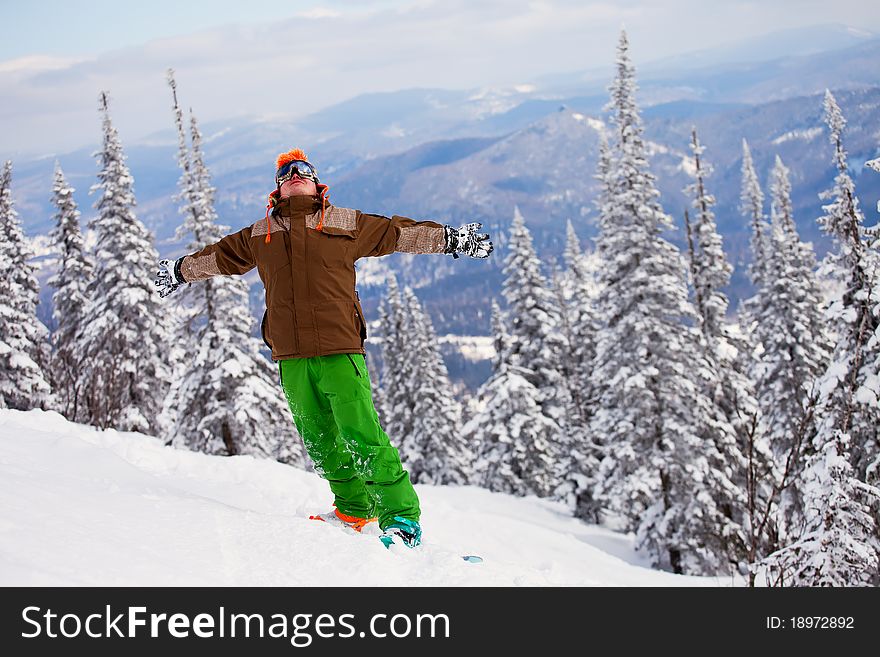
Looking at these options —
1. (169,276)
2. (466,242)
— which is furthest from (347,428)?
(169,276)

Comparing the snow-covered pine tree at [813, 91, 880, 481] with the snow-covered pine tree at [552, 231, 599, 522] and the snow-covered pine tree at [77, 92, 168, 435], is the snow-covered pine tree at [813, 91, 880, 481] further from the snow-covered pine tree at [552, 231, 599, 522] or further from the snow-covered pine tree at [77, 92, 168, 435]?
the snow-covered pine tree at [77, 92, 168, 435]

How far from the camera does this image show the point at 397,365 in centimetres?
3222

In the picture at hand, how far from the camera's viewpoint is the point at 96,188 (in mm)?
21891

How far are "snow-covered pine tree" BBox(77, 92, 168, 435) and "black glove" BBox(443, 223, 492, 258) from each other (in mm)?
18837

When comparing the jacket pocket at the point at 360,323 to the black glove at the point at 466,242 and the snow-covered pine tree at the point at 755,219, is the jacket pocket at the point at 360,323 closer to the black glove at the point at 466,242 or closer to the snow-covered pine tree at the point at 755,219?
the black glove at the point at 466,242

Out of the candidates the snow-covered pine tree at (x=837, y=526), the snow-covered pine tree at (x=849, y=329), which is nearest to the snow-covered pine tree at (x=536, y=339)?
the snow-covered pine tree at (x=849, y=329)

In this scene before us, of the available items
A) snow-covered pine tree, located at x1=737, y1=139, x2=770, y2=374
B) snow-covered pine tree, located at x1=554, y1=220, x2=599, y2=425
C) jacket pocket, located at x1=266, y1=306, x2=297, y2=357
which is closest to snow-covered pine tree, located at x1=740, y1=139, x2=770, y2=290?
snow-covered pine tree, located at x1=737, y1=139, x2=770, y2=374

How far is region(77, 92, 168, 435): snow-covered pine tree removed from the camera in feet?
70.4

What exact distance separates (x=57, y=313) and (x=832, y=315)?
86.7 ft

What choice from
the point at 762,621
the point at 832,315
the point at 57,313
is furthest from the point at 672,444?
the point at 57,313

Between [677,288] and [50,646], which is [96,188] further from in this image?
[50,646]

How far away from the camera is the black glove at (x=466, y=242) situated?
16.3 ft

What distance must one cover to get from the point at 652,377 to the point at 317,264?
16.2m

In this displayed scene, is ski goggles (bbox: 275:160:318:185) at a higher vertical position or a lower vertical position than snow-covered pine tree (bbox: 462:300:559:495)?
higher
